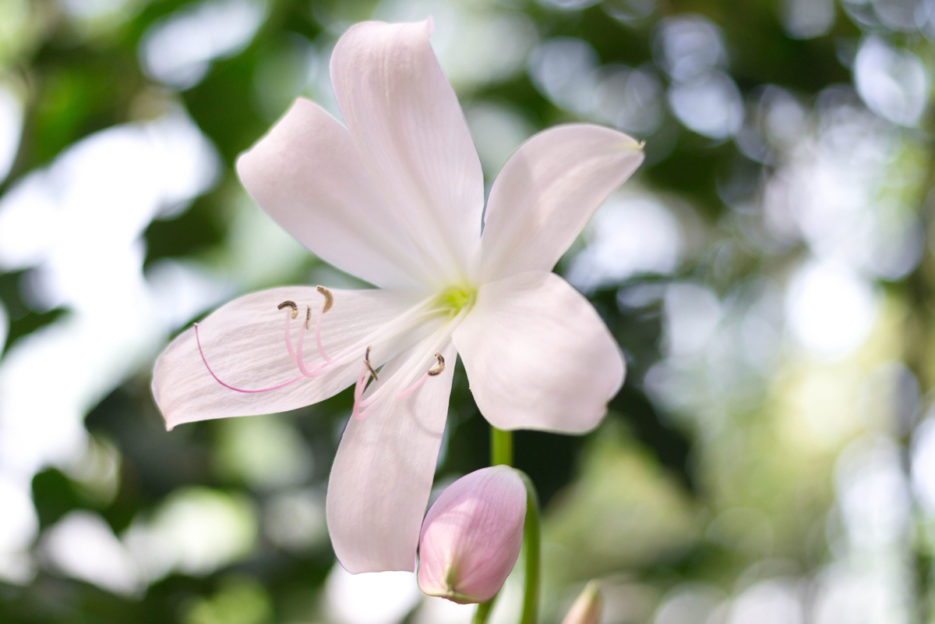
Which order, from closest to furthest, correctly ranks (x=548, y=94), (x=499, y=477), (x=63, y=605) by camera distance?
(x=499, y=477)
(x=63, y=605)
(x=548, y=94)

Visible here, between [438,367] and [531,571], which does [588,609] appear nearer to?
[531,571]

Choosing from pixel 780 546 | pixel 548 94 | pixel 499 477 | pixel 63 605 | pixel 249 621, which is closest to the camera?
pixel 499 477

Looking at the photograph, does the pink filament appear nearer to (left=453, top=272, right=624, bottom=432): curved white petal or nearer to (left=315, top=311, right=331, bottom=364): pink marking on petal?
(left=315, top=311, right=331, bottom=364): pink marking on petal

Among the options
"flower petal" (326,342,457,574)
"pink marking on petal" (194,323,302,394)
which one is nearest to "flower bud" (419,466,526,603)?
"flower petal" (326,342,457,574)

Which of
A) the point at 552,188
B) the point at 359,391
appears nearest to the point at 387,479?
the point at 359,391

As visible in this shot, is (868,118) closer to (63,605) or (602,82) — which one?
(602,82)

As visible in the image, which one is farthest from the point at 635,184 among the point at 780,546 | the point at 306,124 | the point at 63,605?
the point at 780,546
